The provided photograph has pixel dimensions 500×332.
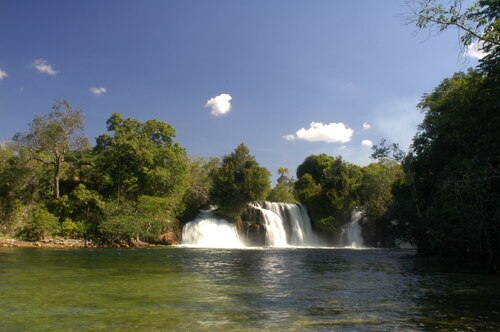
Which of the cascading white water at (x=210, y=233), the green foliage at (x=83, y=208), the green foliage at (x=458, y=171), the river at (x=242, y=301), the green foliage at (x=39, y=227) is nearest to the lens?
the river at (x=242, y=301)

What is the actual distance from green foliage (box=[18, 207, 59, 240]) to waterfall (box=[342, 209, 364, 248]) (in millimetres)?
33565

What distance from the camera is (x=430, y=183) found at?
1041 inches

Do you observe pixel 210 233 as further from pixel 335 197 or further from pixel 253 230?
pixel 335 197

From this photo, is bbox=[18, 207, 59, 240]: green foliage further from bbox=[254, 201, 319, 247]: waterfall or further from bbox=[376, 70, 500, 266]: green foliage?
bbox=[376, 70, 500, 266]: green foliage

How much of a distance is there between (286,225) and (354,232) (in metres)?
9.55

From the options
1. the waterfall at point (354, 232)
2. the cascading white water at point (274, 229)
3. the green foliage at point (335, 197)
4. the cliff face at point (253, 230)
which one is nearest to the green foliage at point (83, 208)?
the cliff face at point (253, 230)

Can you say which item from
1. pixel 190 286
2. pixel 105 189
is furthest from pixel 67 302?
pixel 105 189

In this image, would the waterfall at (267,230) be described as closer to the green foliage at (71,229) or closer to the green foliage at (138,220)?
the green foliage at (138,220)

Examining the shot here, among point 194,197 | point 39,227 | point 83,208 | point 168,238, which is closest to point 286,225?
point 194,197

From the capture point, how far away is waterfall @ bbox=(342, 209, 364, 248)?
169 ft

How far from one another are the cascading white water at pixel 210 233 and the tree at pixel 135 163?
13.3 ft

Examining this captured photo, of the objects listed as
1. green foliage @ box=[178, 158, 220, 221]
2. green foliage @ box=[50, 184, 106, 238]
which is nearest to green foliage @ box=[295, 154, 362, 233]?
green foliage @ box=[178, 158, 220, 221]

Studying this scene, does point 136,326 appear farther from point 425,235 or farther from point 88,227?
point 88,227

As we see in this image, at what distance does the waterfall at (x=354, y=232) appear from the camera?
169 feet
